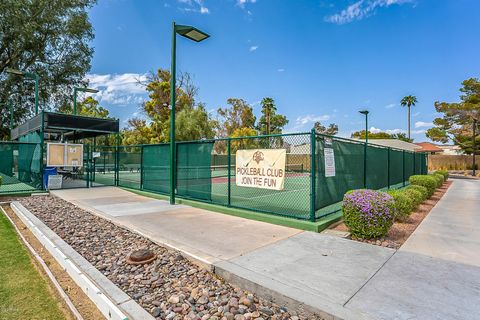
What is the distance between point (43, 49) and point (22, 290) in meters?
23.0

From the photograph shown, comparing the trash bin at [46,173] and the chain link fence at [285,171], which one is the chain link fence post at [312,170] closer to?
the chain link fence at [285,171]

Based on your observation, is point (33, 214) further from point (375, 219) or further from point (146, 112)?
point (146, 112)

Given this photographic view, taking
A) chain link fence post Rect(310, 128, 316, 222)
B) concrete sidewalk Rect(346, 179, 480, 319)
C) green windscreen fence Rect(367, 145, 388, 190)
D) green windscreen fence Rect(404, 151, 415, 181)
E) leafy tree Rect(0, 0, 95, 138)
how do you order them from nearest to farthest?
concrete sidewalk Rect(346, 179, 480, 319) → chain link fence post Rect(310, 128, 316, 222) → green windscreen fence Rect(367, 145, 388, 190) → green windscreen fence Rect(404, 151, 415, 181) → leafy tree Rect(0, 0, 95, 138)

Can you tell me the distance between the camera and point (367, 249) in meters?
4.71

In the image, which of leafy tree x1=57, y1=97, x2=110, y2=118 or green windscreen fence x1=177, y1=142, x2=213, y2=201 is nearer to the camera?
green windscreen fence x1=177, y1=142, x2=213, y2=201

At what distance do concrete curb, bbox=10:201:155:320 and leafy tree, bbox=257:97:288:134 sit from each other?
48436mm

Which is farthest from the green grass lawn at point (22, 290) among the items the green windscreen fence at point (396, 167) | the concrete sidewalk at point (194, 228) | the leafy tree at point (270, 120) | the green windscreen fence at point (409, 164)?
the leafy tree at point (270, 120)

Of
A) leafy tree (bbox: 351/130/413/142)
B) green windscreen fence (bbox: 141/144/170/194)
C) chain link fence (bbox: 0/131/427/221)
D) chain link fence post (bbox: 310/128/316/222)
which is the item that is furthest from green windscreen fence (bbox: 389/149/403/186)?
leafy tree (bbox: 351/130/413/142)

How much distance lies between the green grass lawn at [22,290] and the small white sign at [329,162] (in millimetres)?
5642

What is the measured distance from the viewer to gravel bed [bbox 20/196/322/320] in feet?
9.77

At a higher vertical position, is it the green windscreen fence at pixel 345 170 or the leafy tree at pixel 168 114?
the leafy tree at pixel 168 114

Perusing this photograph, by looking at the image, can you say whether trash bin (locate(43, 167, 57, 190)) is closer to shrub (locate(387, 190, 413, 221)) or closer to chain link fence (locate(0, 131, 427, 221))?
chain link fence (locate(0, 131, 427, 221))

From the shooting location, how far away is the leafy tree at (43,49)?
60.6 ft

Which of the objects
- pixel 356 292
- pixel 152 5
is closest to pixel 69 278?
pixel 356 292
